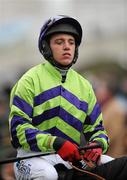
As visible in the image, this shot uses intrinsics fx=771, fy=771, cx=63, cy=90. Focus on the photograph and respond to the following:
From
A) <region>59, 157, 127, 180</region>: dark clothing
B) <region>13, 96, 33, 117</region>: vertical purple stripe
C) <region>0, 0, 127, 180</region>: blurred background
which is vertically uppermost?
<region>13, 96, 33, 117</region>: vertical purple stripe

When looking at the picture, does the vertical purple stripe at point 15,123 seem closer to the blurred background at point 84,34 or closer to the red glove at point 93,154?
the red glove at point 93,154

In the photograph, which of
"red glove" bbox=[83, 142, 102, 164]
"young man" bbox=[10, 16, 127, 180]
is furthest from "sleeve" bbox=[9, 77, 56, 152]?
"red glove" bbox=[83, 142, 102, 164]

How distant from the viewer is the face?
7.13 m

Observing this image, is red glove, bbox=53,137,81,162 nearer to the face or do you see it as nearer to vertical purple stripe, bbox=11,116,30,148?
vertical purple stripe, bbox=11,116,30,148

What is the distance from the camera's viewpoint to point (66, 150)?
643 centimetres

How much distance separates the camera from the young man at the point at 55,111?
6.66 meters

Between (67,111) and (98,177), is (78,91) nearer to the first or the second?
(67,111)

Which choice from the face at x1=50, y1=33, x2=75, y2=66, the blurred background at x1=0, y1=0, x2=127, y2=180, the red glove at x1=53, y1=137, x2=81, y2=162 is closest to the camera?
the red glove at x1=53, y1=137, x2=81, y2=162

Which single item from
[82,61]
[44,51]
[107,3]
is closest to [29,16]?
[107,3]

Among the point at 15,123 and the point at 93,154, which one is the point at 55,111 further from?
the point at 93,154

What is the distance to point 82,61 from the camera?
34531mm

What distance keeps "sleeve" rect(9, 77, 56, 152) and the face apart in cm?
40

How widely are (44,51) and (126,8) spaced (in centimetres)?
3768

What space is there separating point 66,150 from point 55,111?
0.64 m
